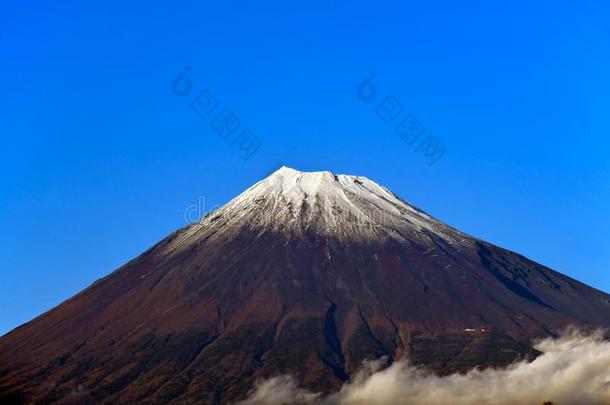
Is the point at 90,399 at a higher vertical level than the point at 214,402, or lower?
higher

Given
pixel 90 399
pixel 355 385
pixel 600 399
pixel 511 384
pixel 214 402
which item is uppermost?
pixel 90 399

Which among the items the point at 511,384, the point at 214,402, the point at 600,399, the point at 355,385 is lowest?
the point at 600,399

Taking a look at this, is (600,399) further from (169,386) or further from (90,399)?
(90,399)

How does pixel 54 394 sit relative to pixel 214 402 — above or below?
above

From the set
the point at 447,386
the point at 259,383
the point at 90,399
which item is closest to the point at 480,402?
the point at 447,386

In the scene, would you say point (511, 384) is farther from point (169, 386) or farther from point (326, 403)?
point (169, 386)

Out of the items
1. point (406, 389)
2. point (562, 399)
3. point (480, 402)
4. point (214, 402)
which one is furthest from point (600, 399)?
point (214, 402)

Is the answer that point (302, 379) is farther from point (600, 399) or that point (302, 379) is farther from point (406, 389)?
point (600, 399)

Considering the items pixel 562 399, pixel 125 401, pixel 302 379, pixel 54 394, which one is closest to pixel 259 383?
pixel 302 379
